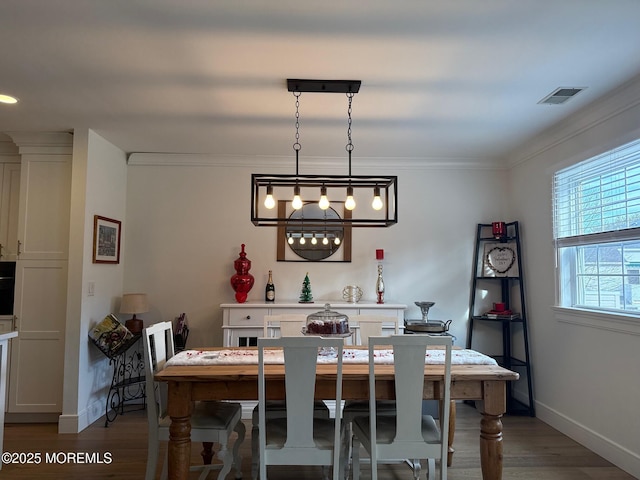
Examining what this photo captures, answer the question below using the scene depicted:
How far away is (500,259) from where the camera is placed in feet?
13.7

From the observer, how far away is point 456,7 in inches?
73.0

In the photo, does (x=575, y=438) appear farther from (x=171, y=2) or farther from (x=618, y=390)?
(x=171, y=2)

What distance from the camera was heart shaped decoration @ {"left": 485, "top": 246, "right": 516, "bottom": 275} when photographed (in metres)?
4.13

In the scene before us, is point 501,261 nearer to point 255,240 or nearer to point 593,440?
point 593,440

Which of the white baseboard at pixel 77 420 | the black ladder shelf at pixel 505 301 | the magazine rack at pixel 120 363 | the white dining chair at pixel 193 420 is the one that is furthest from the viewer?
the black ladder shelf at pixel 505 301

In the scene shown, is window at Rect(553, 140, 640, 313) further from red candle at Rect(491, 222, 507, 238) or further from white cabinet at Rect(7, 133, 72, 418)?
white cabinet at Rect(7, 133, 72, 418)

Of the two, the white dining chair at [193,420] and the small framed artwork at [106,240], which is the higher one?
the small framed artwork at [106,240]

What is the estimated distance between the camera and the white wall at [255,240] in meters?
4.27

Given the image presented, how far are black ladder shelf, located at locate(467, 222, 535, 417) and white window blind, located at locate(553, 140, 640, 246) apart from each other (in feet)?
2.23

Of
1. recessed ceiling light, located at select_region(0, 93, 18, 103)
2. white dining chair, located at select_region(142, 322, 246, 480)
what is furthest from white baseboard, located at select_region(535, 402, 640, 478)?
recessed ceiling light, located at select_region(0, 93, 18, 103)

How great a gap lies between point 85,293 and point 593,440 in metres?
4.13

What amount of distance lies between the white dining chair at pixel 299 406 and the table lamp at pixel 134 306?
2.35m

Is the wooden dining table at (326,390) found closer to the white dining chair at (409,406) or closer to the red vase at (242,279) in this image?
the white dining chair at (409,406)

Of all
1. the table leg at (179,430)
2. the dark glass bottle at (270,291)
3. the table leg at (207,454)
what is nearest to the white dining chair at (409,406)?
the table leg at (179,430)
